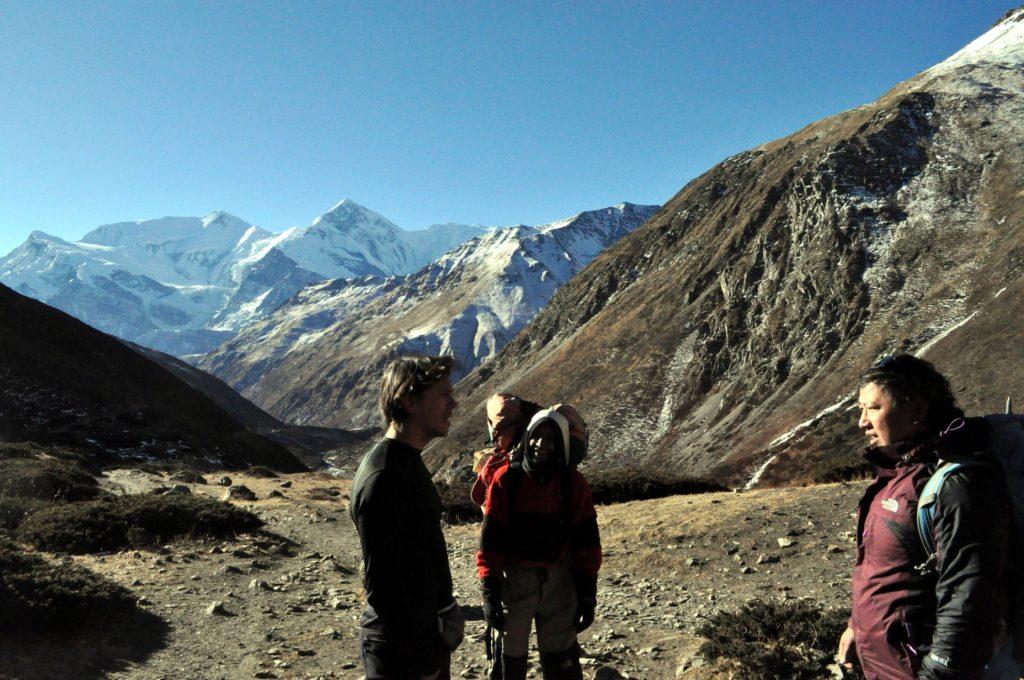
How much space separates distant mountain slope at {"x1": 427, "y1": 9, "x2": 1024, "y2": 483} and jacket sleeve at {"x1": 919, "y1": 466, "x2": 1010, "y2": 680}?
3228 cm

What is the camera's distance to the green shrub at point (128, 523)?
39.0 feet

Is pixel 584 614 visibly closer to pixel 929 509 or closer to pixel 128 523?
pixel 929 509

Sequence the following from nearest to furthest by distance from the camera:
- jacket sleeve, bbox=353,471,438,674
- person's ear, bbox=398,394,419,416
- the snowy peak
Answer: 1. jacket sleeve, bbox=353,471,438,674
2. person's ear, bbox=398,394,419,416
3. the snowy peak

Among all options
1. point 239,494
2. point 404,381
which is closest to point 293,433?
point 239,494

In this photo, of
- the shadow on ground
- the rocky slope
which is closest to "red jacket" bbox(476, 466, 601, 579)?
the shadow on ground

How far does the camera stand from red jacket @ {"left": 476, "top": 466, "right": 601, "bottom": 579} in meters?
4.86

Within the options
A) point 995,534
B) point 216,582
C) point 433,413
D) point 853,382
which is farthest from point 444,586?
point 853,382

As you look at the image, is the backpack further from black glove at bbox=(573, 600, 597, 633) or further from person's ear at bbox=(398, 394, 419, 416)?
person's ear at bbox=(398, 394, 419, 416)

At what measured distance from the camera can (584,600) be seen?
16.2ft

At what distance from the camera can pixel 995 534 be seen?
2.78 m

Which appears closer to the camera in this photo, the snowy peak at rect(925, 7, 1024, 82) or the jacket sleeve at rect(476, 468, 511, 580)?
the jacket sleeve at rect(476, 468, 511, 580)

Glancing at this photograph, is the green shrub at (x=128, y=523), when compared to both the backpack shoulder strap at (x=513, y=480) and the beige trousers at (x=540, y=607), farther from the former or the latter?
the backpack shoulder strap at (x=513, y=480)

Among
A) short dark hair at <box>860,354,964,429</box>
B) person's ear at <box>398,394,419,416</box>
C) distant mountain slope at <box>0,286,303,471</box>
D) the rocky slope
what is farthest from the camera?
the rocky slope

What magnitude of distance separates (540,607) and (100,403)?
148 feet
